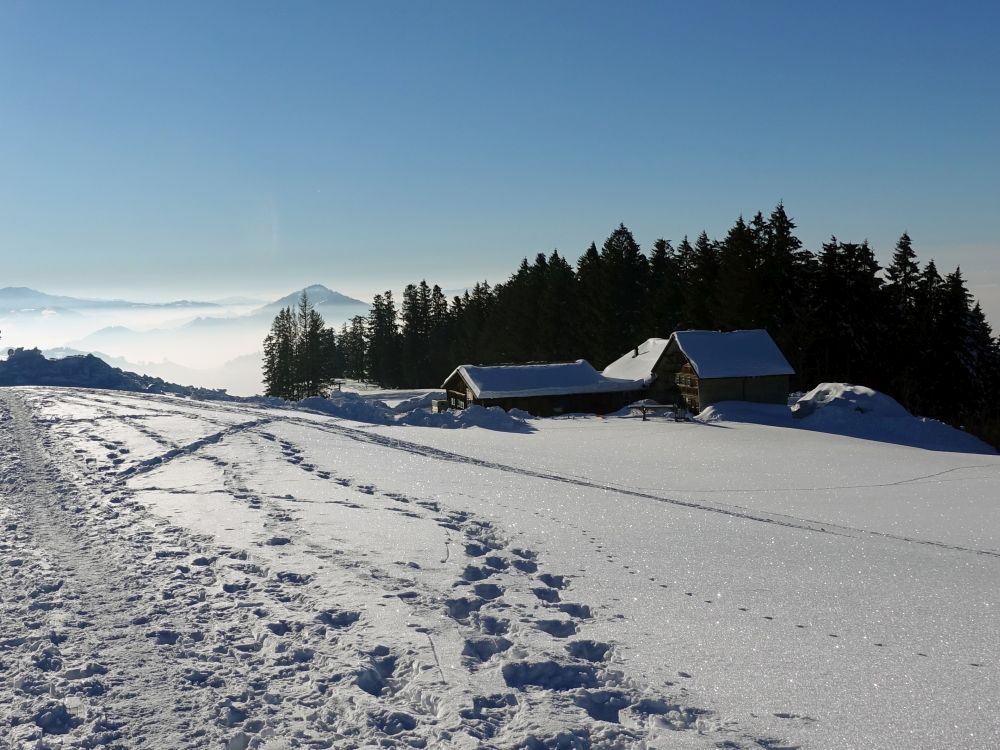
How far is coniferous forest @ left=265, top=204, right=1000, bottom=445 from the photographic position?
178 ft

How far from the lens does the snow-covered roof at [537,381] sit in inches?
1646

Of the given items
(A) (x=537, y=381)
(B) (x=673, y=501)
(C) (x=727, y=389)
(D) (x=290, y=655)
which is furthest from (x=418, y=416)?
(D) (x=290, y=655)

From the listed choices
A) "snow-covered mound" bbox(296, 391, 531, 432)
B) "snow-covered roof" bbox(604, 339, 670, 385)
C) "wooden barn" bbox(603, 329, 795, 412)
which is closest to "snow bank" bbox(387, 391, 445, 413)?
"snow-covered roof" bbox(604, 339, 670, 385)

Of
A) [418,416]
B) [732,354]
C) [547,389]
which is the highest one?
[732,354]

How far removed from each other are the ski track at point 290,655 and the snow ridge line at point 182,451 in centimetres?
383

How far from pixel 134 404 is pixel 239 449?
11404 mm

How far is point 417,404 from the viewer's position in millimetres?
56031

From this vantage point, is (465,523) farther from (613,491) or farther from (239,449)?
(239,449)

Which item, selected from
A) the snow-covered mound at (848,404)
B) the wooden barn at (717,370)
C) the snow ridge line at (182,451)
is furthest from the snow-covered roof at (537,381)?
the snow ridge line at (182,451)

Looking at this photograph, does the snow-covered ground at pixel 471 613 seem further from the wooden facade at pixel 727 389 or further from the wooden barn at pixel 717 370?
the wooden barn at pixel 717 370

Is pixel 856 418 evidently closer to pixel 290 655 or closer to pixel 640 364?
pixel 640 364

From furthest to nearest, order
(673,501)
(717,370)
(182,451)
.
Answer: (717,370) < (182,451) < (673,501)

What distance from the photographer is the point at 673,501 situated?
1309 cm

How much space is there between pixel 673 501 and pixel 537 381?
30.0 m
